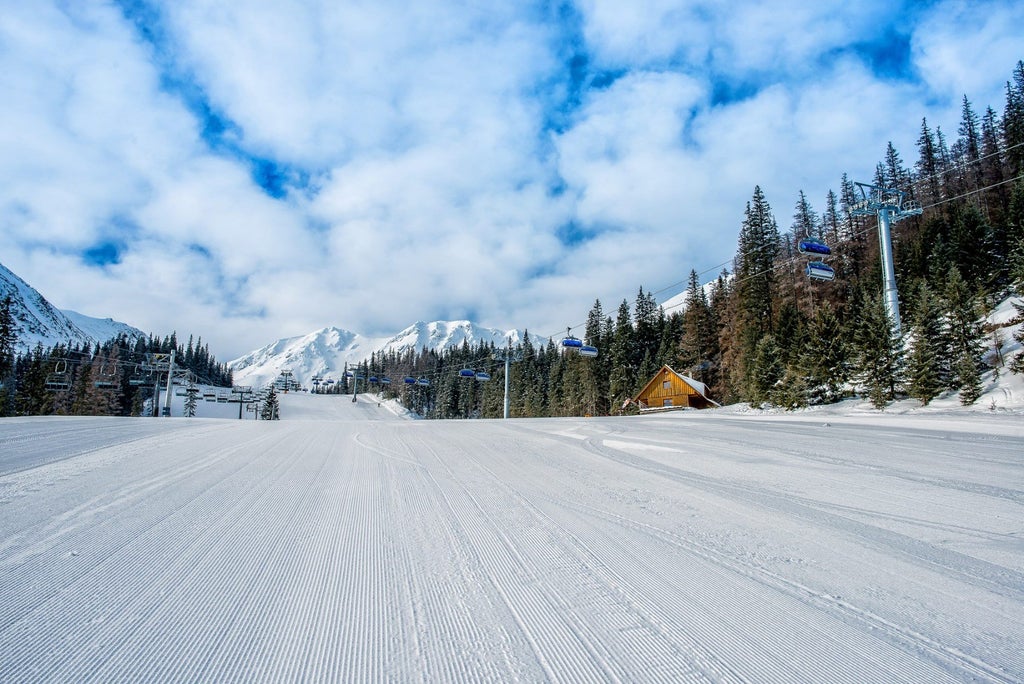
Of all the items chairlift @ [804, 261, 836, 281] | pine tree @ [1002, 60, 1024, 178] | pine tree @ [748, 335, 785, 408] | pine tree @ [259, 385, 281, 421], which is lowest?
pine tree @ [259, 385, 281, 421]

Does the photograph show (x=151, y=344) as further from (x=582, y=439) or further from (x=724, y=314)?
(x=582, y=439)

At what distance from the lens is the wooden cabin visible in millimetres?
41375

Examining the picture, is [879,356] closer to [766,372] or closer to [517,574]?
[766,372]

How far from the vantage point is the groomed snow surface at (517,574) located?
1.78 m

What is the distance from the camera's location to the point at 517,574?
2648 mm

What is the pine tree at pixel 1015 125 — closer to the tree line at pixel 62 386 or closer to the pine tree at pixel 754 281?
the pine tree at pixel 754 281

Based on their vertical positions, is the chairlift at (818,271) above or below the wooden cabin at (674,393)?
above

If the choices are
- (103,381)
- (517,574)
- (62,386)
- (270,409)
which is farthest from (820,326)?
(270,409)

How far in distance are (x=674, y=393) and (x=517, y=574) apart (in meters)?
43.7

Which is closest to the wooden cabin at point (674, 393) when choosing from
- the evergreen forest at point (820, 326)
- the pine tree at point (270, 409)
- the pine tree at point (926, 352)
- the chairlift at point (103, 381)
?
the evergreen forest at point (820, 326)

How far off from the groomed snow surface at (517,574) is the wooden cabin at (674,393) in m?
37.2

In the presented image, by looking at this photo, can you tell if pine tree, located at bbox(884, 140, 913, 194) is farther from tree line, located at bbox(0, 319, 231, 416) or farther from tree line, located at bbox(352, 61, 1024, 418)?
tree line, located at bbox(0, 319, 231, 416)

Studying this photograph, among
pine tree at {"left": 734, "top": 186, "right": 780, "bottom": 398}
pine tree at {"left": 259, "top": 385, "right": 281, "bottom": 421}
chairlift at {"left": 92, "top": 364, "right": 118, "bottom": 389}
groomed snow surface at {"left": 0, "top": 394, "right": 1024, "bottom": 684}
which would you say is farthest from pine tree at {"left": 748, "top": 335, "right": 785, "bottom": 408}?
pine tree at {"left": 259, "top": 385, "right": 281, "bottom": 421}

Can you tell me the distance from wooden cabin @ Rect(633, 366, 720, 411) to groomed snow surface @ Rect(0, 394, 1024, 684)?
37214mm
